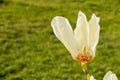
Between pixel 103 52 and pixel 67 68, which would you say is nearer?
pixel 67 68

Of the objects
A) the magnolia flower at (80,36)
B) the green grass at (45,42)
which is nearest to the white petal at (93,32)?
the magnolia flower at (80,36)

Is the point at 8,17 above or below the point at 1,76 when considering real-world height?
above

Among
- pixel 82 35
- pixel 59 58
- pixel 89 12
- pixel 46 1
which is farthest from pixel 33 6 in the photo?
pixel 82 35

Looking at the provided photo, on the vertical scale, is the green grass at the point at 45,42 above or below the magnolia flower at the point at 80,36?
above

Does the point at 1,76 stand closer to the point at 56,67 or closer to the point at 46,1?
the point at 56,67

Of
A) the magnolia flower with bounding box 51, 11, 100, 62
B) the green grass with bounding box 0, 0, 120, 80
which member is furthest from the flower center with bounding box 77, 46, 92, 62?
the green grass with bounding box 0, 0, 120, 80

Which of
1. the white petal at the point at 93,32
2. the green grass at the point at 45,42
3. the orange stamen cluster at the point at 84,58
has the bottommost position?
the orange stamen cluster at the point at 84,58

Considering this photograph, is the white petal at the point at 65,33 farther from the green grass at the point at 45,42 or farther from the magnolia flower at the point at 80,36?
the green grass at the point at 45,42
